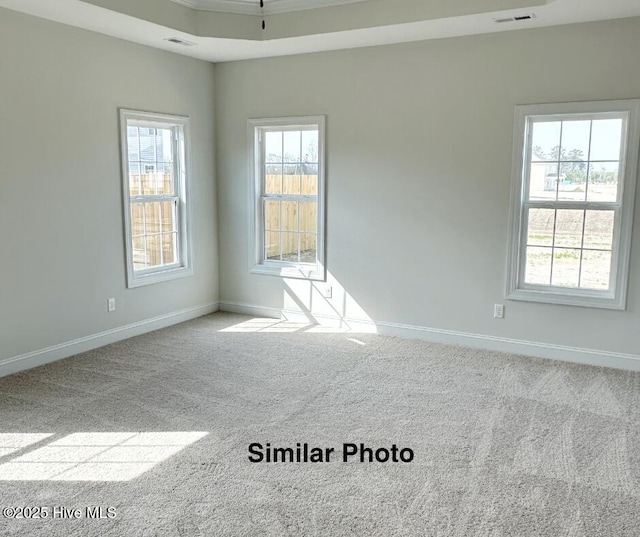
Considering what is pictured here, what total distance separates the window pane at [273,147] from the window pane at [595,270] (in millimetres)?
3035

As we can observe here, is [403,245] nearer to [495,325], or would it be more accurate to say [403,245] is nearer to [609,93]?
[495,325]

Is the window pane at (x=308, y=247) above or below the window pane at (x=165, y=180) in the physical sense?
below

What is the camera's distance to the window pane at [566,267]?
4.62 m

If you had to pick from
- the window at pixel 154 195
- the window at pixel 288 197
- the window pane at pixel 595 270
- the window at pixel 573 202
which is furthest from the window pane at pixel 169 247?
the window pane at pixel 595 270

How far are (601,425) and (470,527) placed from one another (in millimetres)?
1463

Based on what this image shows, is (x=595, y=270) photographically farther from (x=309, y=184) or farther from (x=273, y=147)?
(x=273, y=147)

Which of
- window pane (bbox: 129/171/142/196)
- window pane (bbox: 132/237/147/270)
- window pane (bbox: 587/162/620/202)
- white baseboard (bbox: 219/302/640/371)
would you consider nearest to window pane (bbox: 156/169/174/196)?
window pane (bbox: 129/171/142/196)

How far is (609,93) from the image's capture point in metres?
4.25

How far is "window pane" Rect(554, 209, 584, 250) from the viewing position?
4566mm

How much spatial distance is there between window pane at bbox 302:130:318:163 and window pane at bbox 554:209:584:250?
2.33 m

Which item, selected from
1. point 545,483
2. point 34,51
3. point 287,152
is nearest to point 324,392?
point 545,483

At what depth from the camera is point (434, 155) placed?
4.96 metres

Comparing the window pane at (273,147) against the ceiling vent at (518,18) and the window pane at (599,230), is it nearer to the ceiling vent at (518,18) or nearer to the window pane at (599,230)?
the ceiling vent at (518,18)

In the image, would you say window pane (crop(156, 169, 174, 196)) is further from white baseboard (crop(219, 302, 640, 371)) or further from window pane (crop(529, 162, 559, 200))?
window pane (crop(529, 162, 559, 200))
